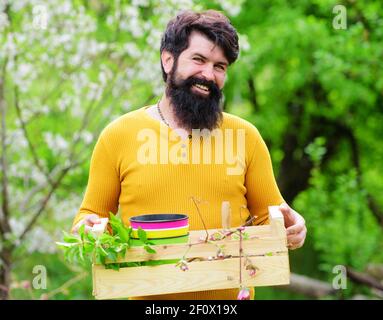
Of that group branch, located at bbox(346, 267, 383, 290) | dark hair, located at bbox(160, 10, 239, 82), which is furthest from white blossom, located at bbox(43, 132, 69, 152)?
dark hair, located at bbox(160, 10, 239, 82)

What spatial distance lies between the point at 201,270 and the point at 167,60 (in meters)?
0.91

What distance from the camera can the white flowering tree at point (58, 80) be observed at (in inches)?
229

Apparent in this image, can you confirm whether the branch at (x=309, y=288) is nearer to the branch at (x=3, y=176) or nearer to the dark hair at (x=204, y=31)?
the branch at (x=3, y=176)

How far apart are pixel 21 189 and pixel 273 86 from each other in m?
4.06

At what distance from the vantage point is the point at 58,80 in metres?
6.88

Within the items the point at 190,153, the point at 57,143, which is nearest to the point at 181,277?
the point at 190,153

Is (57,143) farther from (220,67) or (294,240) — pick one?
(294,240)

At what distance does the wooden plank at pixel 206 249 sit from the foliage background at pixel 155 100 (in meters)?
2.17

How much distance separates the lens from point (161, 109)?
2.70 m

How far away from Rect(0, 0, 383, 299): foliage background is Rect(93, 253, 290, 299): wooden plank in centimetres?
216

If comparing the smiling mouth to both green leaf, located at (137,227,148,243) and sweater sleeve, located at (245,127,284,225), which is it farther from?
green leaf, located at (137,227,148,243)

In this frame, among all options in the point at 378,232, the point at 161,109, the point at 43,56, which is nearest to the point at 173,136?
the point at 161,109

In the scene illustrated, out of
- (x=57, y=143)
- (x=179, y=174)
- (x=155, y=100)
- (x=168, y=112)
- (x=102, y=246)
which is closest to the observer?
(x=102, y=246)

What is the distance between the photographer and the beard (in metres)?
2.58
